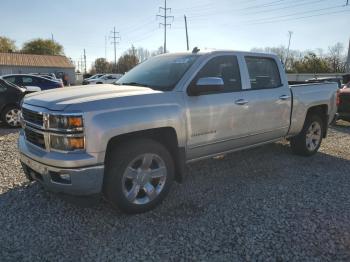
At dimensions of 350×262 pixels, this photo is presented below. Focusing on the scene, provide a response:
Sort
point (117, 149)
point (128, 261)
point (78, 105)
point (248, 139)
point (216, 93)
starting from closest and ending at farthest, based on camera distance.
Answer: point (128, 261)
point (78, 105)
point (117, 149)
point (216, 93)
point (248, 139)

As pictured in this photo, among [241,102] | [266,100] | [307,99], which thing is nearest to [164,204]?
[241,102]

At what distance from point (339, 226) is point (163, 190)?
77.6 inches

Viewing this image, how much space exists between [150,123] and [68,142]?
890 mm

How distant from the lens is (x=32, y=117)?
371 centimetres

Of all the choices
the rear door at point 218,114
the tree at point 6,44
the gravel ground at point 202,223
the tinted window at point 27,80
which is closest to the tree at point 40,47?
the tree at point 6,44

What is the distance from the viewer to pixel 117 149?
3.64 m

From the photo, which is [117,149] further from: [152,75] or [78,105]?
[152,75]

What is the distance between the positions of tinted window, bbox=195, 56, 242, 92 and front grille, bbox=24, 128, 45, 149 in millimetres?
2089

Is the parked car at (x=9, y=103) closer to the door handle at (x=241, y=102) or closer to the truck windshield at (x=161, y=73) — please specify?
the truck windshield at (x=161, y=73)

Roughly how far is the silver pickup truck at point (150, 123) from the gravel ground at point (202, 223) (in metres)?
0.40

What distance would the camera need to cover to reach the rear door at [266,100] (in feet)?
16.4

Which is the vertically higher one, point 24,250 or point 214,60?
point 214,60

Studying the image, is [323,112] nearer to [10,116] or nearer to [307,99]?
[307,99]

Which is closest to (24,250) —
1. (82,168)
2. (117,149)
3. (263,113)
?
(82,168)
